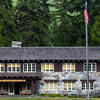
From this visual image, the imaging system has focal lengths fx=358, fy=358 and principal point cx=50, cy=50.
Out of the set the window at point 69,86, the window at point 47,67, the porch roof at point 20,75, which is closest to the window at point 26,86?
the porch roof at point 20,75

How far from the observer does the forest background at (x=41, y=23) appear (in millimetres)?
72375

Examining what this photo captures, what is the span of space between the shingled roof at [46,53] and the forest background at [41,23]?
19258 mm

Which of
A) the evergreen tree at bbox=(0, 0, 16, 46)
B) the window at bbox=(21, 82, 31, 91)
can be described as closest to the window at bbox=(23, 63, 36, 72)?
the window at bbox=(21, 82, 31, 91)

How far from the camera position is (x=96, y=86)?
4947cm

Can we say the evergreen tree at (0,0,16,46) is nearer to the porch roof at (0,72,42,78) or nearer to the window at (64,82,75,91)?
the porch roof at (0,72,42,78)

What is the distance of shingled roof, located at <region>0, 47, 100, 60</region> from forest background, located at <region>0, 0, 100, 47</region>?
758 inches

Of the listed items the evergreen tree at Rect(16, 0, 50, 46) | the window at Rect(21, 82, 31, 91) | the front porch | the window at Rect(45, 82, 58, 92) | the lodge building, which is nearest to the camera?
the front porch

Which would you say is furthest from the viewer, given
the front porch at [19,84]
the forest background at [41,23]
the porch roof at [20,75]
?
the forest background at [41,23]

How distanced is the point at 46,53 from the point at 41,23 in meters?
25.8

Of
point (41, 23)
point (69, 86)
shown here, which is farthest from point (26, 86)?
point (41, 23)

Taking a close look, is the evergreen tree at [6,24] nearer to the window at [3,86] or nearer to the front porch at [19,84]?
the window at [3,86]

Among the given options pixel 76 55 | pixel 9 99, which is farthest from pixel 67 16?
pixel 9 99

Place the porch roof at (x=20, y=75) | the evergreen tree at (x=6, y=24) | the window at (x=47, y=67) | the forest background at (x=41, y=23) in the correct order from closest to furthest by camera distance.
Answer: the porch roof at (x=20, y=75)
the window at (x=47, y=67)
the evergreen tree at (x=6, y=24)
the forest background at (x=41, y=23)

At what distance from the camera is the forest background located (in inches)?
2849
